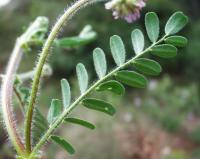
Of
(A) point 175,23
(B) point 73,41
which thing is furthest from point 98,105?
(B) point 73,41

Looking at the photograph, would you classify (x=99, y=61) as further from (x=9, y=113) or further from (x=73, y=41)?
(x=73, y=41)

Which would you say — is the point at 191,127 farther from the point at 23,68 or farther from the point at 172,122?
the point at 23,68

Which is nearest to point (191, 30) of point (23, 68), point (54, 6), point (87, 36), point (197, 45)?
point (197, 45)

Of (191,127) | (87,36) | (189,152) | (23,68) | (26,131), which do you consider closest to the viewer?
(26,131)

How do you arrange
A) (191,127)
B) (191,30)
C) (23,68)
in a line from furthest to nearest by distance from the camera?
(191,30) < (23,68) < (191,127)

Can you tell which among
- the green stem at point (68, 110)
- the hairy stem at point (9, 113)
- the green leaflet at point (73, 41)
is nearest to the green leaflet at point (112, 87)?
the green stem at point (68, 110)

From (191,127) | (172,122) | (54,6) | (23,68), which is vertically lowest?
(191,127)

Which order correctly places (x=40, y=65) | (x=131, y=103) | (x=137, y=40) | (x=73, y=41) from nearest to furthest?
(x=40, y=65)
(x=137, y=40)
(x=73, y=41)
(x=131, y=103)
